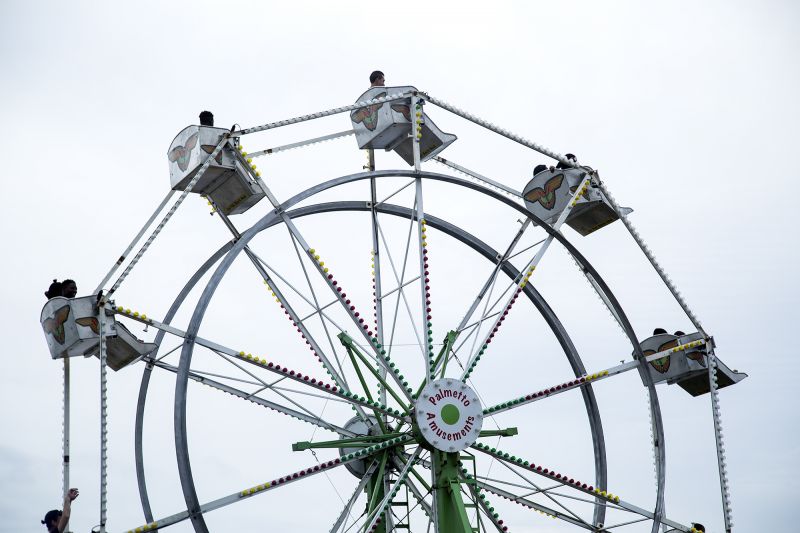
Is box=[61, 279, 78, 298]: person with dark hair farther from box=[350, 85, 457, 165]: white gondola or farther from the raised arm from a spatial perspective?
box=[350, 85, 457, 165]: white gondola

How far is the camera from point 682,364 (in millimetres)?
18625

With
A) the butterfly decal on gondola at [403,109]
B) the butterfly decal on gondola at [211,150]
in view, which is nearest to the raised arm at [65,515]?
the butterfly decal on gondola at [211,150]

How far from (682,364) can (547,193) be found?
3568 millimetres

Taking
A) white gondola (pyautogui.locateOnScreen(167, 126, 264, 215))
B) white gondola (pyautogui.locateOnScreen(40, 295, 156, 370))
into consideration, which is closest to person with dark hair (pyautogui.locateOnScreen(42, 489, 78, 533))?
white gondola (pyautogui.locateOnScreen(40, 295, 156, 370))

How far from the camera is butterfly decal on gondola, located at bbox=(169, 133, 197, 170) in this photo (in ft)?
50.9

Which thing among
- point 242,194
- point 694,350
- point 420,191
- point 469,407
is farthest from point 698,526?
point 242,194

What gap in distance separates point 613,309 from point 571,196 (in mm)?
1831

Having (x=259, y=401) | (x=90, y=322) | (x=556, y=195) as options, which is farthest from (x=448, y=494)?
(x=556, y=195)

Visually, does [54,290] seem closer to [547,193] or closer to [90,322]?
[90,322]

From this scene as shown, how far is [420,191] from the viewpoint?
53.0 feet

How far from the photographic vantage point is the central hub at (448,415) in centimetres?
1515

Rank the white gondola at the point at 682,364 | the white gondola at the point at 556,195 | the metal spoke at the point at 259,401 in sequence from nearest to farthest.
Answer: the metal spoke at the point at 259,401 → the white gondola at the point at 556,195 → the white gondola at the point at 682,364

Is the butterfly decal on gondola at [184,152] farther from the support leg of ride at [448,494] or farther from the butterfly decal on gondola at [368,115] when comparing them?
the support leg of ride at [448,494]

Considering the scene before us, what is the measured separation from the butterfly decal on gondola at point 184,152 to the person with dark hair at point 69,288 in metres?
2.15
